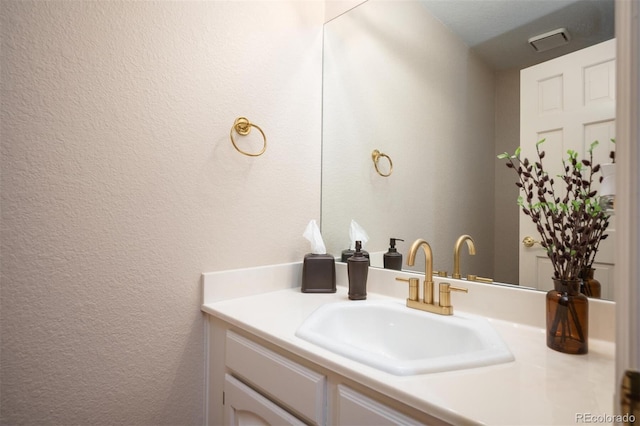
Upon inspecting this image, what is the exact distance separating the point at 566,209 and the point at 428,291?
420 mm

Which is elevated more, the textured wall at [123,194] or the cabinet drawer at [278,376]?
the textured wall at [123,194]

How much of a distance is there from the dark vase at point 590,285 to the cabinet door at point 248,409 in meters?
0.78

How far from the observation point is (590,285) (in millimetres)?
805

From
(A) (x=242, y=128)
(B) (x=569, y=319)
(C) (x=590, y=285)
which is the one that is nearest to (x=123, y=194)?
(A) (x=242, y=128)

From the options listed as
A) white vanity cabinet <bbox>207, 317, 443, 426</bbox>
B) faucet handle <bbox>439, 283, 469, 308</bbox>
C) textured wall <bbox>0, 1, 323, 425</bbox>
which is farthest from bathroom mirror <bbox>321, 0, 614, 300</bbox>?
white vanity cabinet <bbox>207, 317, 443, 426</bbox>

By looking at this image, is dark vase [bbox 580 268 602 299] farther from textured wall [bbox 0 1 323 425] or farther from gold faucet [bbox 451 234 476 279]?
textured wall [bbox 0 1 323 425]

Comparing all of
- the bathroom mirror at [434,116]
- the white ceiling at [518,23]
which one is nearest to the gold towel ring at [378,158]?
the bathroom mirror at [434,116]

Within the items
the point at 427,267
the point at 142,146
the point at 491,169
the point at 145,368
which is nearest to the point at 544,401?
the point at 427,267

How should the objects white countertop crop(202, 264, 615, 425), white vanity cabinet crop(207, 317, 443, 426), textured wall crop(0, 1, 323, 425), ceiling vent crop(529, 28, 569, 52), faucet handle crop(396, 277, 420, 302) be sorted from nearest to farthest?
1. white countertop crop(202, 264, 615, 425)
2. white vanity cabinet crop(207, 317, 443, 426)
3. textured wall crop(0, 1, 323, 425)
4. ceiling vent crop(529, 28, 569, 52)
5. faucet handle crop(396, 277, 420, 302)

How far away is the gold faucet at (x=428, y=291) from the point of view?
3.08 ft

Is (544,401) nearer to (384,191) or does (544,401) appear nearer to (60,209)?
(384,191)

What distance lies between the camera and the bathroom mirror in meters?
0.97

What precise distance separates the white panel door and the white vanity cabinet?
0.62 m

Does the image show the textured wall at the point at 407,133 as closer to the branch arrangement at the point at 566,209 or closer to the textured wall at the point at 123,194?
the branch arrangement at the point at 566,209
